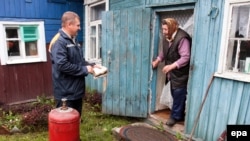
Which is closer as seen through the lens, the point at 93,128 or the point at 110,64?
the point at 93,128

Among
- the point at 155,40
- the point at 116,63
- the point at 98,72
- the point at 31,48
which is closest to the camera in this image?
the point at 98,72

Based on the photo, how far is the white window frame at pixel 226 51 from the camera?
2598 mm

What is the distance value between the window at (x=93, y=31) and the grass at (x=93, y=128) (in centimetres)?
150

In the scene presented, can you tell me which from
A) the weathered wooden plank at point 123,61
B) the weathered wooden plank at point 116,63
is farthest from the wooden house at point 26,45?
the weathered wooden plank at point 123,61

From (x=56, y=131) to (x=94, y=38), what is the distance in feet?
11.8

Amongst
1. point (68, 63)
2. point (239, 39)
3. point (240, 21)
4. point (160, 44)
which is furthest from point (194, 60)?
point (68, 63)

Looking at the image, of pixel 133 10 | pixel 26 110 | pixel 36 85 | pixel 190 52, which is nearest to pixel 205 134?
pixel 190 52

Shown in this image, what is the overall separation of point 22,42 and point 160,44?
10.7ft

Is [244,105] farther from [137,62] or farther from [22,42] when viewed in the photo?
[22,42]

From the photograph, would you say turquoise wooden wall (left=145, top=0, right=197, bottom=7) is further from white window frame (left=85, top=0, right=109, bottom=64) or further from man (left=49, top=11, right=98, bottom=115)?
white window frame (left=85, top=0, right=109, bottom=64)

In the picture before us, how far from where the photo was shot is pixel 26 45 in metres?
5.30

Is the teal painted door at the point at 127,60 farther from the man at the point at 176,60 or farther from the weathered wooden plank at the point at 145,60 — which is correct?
the man at the point at 176,60

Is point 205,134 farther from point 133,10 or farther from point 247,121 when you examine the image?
point 133,10

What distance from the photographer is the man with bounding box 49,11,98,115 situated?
2.67 m
